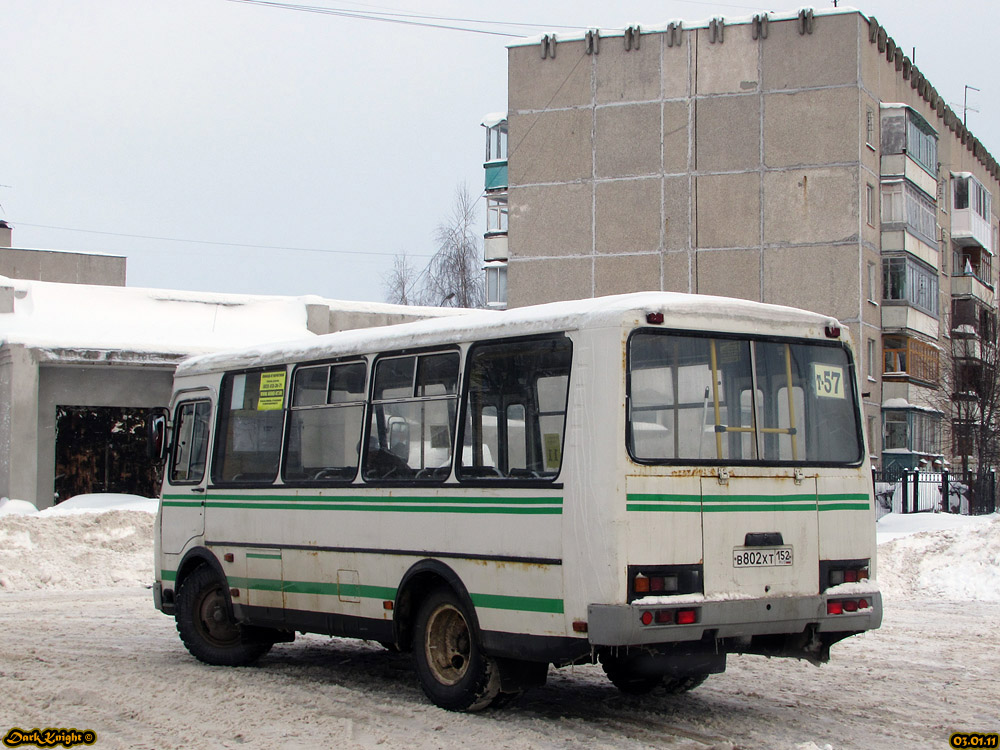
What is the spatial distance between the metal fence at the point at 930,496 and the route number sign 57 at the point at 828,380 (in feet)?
80.6

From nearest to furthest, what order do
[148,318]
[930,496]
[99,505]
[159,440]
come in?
1. [159,440]
2. [99,505]
3. [148,318]
4. [930,496]

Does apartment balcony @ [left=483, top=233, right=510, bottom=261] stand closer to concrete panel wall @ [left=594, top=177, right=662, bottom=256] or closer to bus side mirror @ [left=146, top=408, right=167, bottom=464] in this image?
concrete panel wall @ [left=594, top=177, right=662, bottom=256]

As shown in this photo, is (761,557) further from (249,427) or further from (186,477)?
(186,477)

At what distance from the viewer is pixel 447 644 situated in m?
9.58

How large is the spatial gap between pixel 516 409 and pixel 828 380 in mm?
2286

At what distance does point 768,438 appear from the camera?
354 inches

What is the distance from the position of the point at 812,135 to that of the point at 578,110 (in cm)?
944

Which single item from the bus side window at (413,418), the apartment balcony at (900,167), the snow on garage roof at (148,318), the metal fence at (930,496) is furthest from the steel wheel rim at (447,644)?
the apartment balcony at (900,167)

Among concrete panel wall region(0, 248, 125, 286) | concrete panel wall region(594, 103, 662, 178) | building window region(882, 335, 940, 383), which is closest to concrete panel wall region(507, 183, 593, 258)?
concrete panel wall region(594, 103, 662, 178)

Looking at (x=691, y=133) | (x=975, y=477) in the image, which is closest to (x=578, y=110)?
(x=691, y=133)

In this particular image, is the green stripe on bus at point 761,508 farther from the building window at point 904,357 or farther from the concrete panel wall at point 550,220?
the building window at point 904,357

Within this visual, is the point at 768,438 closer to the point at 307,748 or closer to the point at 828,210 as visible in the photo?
the point at 307,748

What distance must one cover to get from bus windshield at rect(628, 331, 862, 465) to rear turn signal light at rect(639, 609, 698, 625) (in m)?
0.93

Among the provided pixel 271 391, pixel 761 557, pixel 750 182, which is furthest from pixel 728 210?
pixel 761 557
